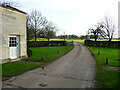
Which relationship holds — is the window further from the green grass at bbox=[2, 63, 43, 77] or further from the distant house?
the green grass at bbox=[2, 63, 43, 77]

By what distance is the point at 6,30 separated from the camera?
9.75 m

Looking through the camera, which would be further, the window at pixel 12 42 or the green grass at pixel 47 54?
the green grass at pixel 47 54

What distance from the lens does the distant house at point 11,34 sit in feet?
30.8

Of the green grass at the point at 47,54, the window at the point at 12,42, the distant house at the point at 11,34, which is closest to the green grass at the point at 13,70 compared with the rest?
the distant house at the point at 11,34

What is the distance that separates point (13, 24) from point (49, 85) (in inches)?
322

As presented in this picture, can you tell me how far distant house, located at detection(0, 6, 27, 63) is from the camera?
30.8 ft

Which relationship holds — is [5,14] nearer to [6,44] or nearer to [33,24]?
[6,44]

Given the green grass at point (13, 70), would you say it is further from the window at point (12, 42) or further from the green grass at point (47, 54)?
the green grass at point (47, 54)

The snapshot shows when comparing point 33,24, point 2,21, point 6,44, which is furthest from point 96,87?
point 33,24

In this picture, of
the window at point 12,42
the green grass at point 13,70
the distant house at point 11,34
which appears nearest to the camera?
the green grass at point 13,70

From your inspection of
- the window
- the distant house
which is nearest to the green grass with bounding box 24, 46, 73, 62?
the distant house

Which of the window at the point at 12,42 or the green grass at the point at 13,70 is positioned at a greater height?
the window at the point at 12,42

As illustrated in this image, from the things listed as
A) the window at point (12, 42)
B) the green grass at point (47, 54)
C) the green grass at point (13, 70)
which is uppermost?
the window at point (12, 42)

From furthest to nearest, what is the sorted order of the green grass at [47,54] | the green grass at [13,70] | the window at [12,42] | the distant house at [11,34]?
the green grass at [47,54]
the window at [12,42]
the distant house at [11,34]
the green grass at [13,70]
